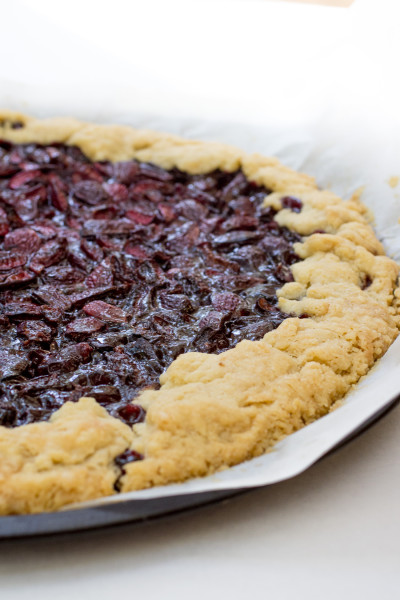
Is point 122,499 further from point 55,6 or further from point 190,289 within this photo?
point 55,6

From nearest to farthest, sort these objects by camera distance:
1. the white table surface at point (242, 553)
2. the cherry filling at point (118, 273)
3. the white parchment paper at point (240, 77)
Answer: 1. the white table surface at point (242, 553)
2. the cherry filling at point (118, 273)
3. the white parchment paper at point (240, 77)

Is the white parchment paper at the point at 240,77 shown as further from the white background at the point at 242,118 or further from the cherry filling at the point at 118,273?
the cherry filling at the point at 118,273

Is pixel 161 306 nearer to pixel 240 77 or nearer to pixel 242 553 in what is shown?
pixel 242 553

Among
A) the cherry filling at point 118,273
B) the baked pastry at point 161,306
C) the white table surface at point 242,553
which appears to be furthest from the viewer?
the cherry filling at point 118,273

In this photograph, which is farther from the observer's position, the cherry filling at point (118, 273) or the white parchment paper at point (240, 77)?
the white parchment paper at point (240, 77)

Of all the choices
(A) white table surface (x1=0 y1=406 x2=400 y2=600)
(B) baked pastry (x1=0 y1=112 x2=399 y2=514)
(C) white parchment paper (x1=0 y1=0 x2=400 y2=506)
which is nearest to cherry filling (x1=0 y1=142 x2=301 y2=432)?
(B) baked pastry (x1=0 y1=112 x2=399 y2=514)

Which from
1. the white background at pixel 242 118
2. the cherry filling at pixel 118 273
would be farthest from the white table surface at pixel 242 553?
the cherry filling at pixel 118 273

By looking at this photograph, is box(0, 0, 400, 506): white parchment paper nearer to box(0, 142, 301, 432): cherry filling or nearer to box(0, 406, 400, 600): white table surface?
box(0, 142, 301, 432): cherry filling
